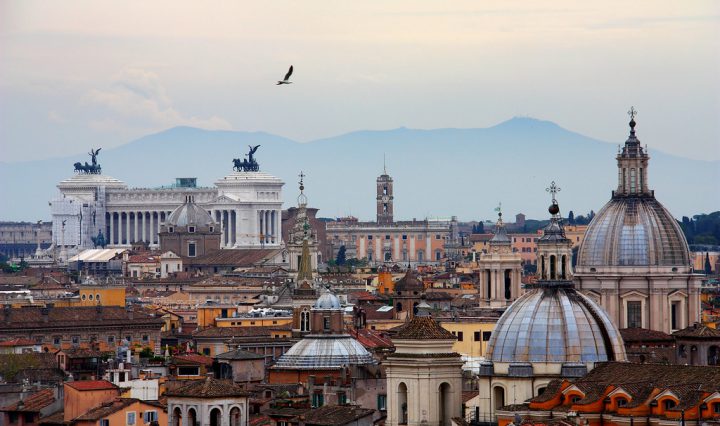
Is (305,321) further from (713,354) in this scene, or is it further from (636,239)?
(713,354)

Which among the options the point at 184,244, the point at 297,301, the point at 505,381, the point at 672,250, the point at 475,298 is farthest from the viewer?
the point at 184,244

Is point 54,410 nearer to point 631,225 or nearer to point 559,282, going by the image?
point 559,282

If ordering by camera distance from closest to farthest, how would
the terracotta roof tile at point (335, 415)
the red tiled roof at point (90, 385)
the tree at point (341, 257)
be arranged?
1. the terracotta roof tile at point (335, 415)
2. the red tiled roof at point (90, 385)
3. the tree at point (341, 257)

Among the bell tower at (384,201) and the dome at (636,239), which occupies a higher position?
the bell tower at (384,201)

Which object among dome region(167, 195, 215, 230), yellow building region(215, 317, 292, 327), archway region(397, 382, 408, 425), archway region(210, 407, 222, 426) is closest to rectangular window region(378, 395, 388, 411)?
archway region(210, 407, 222, 426)

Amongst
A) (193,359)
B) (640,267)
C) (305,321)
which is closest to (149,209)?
(305,321)

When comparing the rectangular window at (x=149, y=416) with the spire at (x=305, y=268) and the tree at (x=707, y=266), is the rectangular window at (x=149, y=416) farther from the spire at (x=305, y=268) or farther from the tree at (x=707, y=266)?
the tree at (x=707, y=266)

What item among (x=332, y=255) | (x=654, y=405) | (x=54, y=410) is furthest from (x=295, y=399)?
(x=332, y=255)

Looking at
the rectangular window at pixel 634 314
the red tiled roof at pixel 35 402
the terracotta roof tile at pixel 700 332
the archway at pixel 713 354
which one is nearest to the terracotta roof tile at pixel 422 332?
the red tiled roof at pixel 35 402
